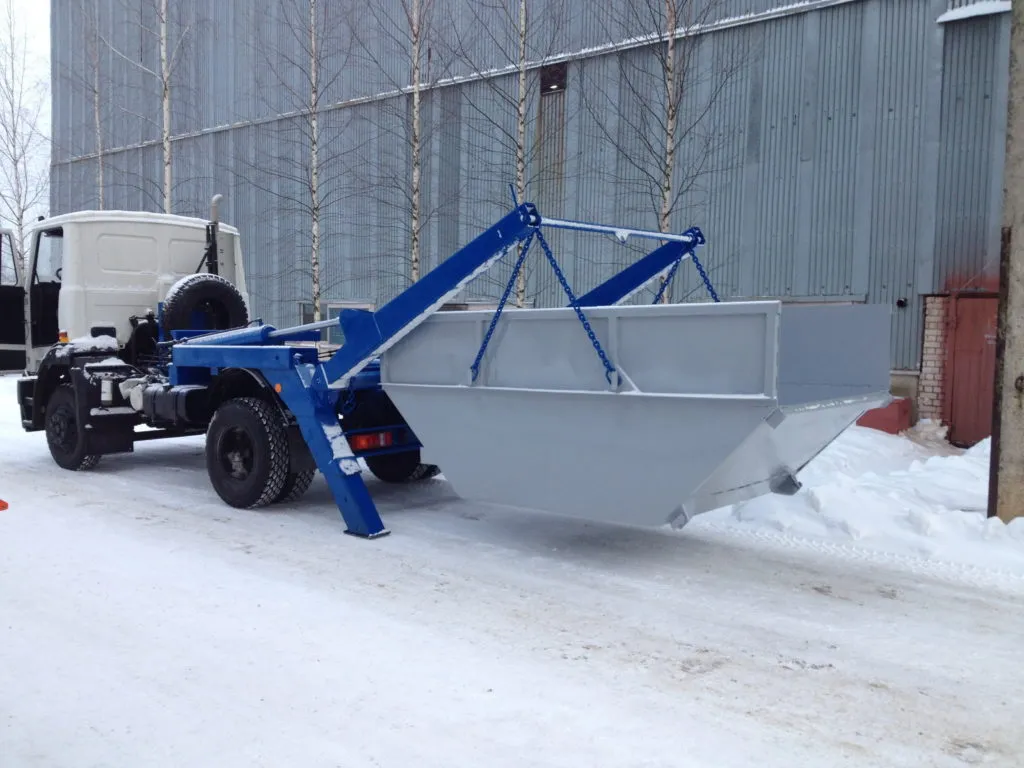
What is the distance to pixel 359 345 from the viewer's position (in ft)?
20.7

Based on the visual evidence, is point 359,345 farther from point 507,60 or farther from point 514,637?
point 507,60

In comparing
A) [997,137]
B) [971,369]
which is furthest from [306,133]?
[971,369]

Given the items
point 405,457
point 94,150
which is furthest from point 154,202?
point 405,457

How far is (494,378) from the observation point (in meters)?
5.67

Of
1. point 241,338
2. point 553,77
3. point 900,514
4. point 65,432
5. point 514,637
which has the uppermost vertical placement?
point 553,77

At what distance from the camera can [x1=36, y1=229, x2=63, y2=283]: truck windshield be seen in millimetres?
Result: 9383

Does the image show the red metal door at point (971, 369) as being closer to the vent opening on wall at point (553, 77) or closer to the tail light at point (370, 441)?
the vent opening on wall at point (553, 77)

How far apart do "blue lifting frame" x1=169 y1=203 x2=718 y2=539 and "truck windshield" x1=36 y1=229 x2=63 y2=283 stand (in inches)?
123

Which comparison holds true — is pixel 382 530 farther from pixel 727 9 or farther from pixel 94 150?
pixel 94 150

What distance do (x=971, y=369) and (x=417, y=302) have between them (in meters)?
8.69

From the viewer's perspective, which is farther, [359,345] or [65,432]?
[65,432]

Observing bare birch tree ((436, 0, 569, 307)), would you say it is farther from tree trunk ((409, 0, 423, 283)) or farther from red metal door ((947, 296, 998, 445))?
red metal door ((947, 296, 998, 445))

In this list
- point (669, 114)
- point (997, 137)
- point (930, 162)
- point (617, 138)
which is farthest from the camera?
point (617, 138)

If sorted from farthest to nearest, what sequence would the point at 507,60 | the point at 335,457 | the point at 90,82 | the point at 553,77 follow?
1. the point at 90,82
2. the point at 507,60
3. the point at 553,77
4. the point at 335,457
